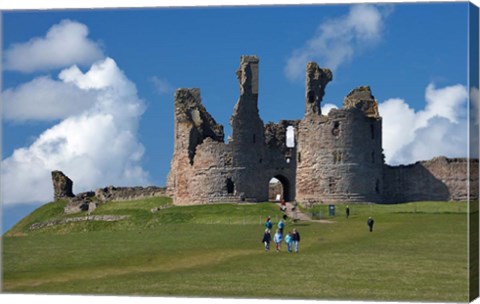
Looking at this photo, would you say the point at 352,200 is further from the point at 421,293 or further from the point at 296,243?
the point at 421,293

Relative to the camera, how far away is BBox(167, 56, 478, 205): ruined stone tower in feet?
235

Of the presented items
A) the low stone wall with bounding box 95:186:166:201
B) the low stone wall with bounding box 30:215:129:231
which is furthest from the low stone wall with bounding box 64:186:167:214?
the low stone wall with bounding box 30:215:129:231

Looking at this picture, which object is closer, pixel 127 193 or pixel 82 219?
pixel 82 219

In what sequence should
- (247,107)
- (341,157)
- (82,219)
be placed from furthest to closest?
(82,219) → (247,107) → (341,157)

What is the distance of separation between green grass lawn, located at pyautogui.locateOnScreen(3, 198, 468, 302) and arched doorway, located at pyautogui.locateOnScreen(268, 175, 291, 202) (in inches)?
439

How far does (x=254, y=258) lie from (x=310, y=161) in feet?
97.0

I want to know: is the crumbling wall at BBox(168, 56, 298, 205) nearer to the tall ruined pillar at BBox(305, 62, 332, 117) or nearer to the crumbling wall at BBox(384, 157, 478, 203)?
the tall ruined pillar at BBox(305, 62, 332, 117)

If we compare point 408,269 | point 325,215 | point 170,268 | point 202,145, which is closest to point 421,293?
point 408,269

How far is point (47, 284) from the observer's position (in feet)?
125

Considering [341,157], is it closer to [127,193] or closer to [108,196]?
[127,193]

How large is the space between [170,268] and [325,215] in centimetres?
2374

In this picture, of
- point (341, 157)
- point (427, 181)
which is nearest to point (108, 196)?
point (341, 157)

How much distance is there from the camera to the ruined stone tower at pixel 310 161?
71.6 metres

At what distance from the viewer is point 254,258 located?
44.2 meters
